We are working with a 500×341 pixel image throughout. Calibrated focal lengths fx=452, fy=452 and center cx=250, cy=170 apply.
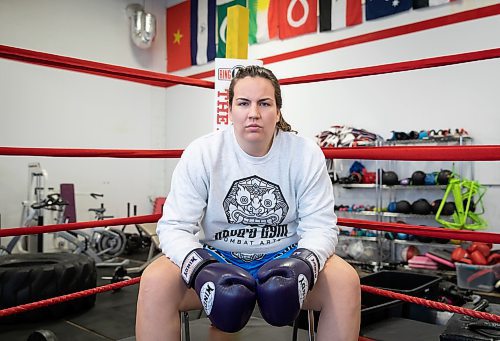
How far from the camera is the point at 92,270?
2846 millimetres

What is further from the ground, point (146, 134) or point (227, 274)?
point (146, 134)

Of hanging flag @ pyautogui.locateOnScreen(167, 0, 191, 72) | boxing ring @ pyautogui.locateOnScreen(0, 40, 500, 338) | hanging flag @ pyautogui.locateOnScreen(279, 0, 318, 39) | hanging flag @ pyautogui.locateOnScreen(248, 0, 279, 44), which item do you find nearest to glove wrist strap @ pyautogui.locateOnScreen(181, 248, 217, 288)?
boxing ring @ pyautogui.locateOnScreen(0, 40, 500, 338)

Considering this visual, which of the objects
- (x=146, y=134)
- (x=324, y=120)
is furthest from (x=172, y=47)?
(x=324, y=120)

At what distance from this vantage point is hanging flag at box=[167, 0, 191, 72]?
6.81m

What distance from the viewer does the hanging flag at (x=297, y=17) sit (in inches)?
211

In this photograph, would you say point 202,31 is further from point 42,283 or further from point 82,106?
point 42,283

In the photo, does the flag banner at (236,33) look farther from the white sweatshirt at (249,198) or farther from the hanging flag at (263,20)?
the hanging flag at (263,20)

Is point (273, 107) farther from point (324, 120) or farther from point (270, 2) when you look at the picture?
point (270, 2)

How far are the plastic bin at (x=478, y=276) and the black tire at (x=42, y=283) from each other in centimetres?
274

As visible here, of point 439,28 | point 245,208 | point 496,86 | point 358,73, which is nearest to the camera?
point 245,208

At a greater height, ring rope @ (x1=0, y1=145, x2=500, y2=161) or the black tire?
ring rope @ (x1=0, y1=145, x2=500, y2=161)

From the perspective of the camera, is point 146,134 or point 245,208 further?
point 146,134

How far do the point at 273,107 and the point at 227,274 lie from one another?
1.81ft

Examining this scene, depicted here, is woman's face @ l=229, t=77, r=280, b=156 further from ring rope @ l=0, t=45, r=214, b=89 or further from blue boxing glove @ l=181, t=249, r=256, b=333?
ring rope @ l=0, t=45, r=214, b=89
